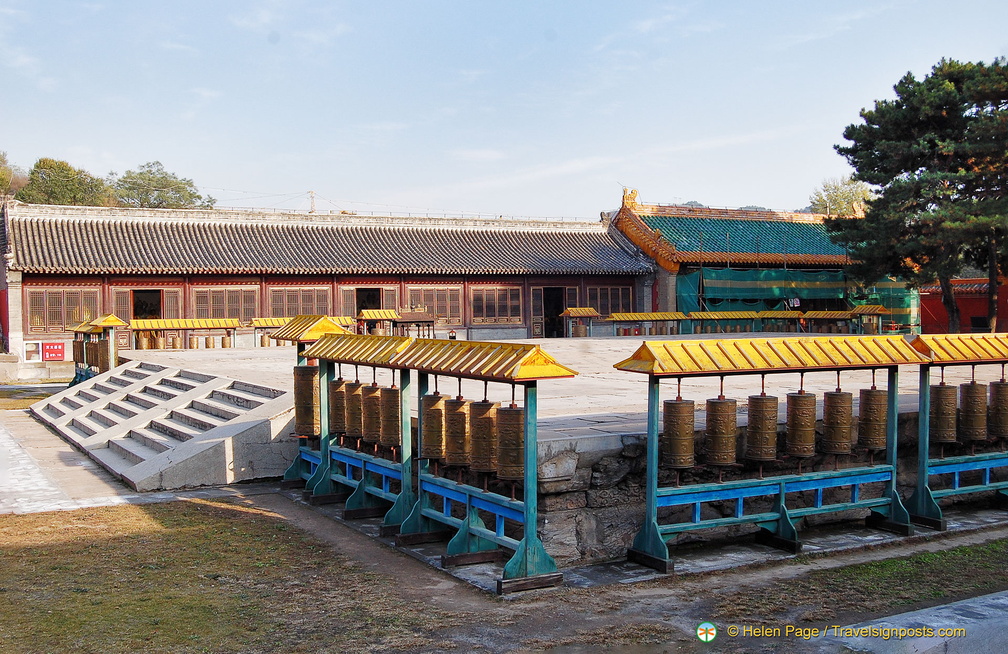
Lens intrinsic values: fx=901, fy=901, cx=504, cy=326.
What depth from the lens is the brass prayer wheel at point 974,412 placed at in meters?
7.97

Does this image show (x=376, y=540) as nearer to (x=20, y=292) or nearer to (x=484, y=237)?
(x=20, y=292)

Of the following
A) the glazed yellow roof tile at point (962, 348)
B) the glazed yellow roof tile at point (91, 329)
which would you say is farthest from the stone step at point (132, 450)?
→ the glazed yellow roof tile at point (962, 348)

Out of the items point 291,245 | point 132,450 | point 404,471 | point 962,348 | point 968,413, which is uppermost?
point 291,245

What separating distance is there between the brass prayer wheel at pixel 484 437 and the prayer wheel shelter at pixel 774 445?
0.98 meters

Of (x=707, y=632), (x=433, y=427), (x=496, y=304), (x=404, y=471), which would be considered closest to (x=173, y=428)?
(x=404, y=471)

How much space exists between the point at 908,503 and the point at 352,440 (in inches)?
196

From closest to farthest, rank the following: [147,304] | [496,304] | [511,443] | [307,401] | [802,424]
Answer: [511,443], [802,424], [307,401], [147,304], [496,304]

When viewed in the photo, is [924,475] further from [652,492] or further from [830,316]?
[830,316]

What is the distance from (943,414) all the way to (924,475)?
719 millimetres

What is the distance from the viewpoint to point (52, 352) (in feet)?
81.6

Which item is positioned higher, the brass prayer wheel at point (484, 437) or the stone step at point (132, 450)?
the brass prayer wheel at point (484, 437)

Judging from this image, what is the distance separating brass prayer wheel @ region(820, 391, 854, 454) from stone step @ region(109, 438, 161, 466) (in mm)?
7168

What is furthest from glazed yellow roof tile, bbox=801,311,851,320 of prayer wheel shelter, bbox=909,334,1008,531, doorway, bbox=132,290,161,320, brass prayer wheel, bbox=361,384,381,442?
brass prayer wheel, bbox=361,384,381,442

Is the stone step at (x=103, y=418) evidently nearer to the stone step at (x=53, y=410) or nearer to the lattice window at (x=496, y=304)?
the stone step at (x=53, y=410)
